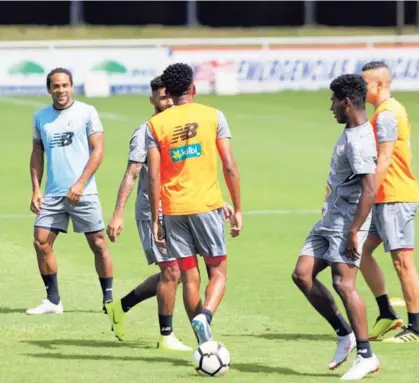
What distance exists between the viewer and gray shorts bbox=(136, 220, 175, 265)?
10.7 m

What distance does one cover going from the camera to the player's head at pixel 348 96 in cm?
981

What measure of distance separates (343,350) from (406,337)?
1478 mm

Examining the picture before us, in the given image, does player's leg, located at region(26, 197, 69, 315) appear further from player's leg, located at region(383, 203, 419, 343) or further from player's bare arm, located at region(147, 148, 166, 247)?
player's leg, located at region(383, 203, 419, 343)

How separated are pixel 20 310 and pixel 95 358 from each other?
7.99 feet

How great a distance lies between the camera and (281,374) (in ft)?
32.7

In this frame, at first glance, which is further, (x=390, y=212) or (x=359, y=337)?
(x=390, y=212)

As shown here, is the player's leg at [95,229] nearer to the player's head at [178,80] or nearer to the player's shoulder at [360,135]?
the player's head at [178,80]

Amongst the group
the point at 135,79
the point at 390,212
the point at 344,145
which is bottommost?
the point at 135,79

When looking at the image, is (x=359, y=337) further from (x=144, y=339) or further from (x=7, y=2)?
(x=7, y=2)

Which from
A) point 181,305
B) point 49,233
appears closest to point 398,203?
point 181,305

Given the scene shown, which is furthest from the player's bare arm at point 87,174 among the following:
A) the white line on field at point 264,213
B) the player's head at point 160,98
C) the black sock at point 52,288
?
the white line on field at point 264,213

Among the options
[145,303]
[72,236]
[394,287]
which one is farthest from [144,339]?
[72,236]

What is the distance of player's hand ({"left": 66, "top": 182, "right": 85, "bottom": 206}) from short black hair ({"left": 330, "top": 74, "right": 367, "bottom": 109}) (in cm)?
326

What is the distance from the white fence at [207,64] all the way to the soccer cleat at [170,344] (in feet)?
90.2
